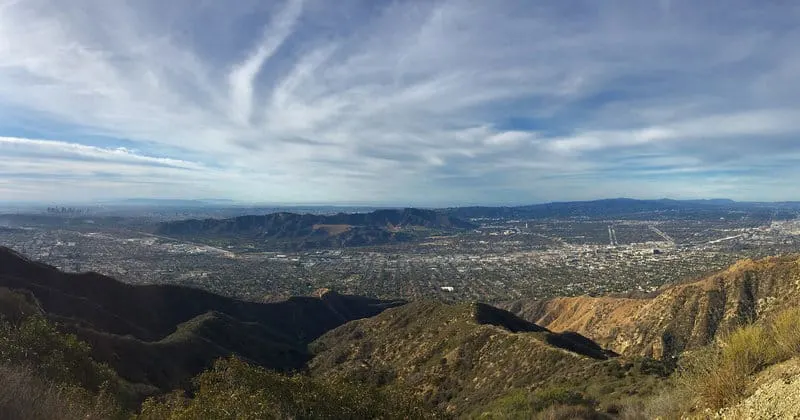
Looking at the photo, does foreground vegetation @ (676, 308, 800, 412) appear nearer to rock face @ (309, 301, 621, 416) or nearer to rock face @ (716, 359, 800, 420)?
rock face @ (716, 359, 800, 420)

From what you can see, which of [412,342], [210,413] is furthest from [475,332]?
[210,413]

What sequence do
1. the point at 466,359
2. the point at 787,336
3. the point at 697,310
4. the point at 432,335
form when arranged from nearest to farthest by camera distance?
the point at 787,336 < the point at 466,359 < the point at 432,335 < the point at 697,310

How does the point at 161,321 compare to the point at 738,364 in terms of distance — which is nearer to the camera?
the point at 738,364

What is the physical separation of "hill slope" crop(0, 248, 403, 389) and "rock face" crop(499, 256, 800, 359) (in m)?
42.3

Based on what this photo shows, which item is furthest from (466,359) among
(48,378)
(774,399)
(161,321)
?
(161,321)

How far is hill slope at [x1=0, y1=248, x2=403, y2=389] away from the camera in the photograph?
4456cm

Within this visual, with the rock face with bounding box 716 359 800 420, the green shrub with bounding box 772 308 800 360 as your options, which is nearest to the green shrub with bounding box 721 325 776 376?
the green shrub with bounding box 772 308 800 360

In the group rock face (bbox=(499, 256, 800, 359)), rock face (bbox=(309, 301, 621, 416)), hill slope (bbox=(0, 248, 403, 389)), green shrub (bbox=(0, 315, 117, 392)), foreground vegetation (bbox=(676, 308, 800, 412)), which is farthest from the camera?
rock face (bbox=(499, 256, 800, 359))

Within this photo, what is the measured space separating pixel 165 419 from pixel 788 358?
54.4 feet

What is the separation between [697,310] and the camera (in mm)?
60188

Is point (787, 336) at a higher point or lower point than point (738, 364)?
higher

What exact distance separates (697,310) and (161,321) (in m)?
72.1

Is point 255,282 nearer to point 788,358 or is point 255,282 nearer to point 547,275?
point 547,275

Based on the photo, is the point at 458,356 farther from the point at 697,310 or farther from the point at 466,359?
the point at 697,310
